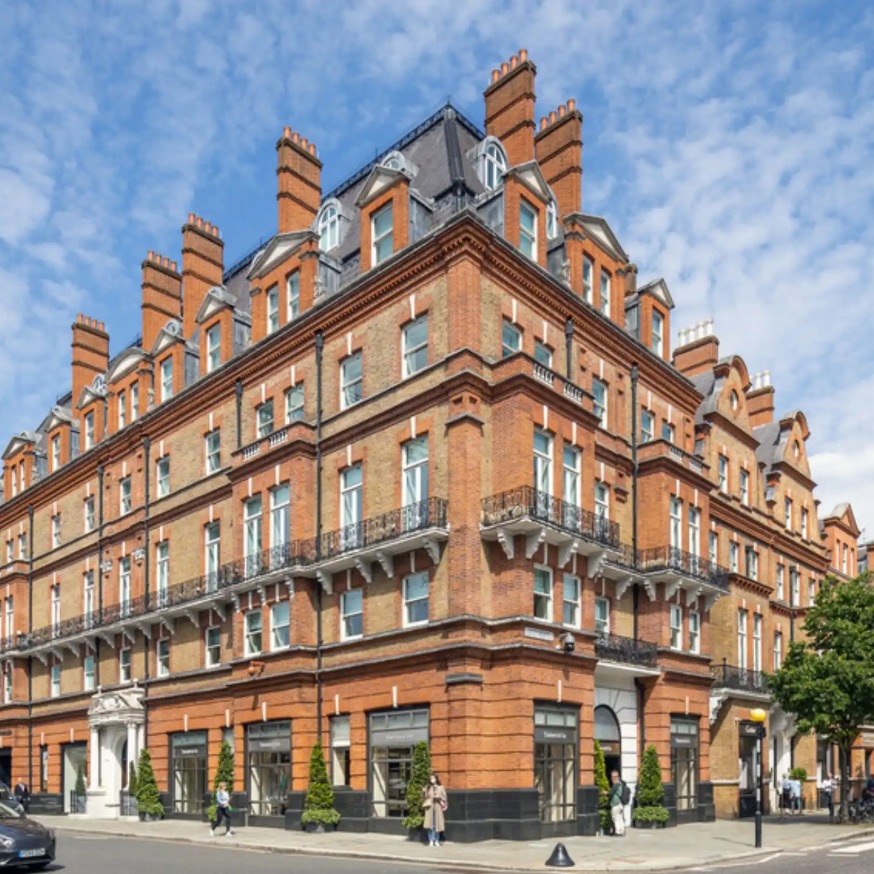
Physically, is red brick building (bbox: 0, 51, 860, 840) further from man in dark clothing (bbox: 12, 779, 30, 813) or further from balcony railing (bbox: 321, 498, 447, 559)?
man in dark clothing (bbox: 12, 779, 30, 813)

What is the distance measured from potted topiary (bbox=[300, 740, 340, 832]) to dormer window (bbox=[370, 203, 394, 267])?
14876mm

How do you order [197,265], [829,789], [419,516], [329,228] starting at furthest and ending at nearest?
[197,265] → [829,789] → [329,228] → [419,516]

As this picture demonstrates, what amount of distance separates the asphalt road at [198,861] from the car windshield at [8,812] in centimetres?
126

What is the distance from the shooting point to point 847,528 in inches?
2302

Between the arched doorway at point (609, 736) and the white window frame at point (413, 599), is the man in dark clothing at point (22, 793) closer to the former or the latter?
the white window frame at point (413, 599)

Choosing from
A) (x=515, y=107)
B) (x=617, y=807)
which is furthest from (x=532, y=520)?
(x=515, y=107)

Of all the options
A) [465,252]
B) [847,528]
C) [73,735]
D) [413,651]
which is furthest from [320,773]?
[847,528]

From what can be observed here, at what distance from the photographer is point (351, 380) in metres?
32.1

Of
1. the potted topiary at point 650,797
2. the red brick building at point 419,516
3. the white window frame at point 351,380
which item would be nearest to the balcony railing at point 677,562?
the red brick building at point 419,516

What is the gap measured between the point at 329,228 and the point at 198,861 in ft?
73.3

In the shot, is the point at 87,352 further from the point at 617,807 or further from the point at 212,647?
the point at 617,807

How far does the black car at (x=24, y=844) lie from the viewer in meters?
19.3

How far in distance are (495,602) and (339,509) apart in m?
6.47

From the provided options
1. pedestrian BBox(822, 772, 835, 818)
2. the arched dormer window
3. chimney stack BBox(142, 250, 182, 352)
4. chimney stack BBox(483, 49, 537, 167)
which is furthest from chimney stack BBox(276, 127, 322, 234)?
pedestrian BBox(822, 772, 835, 818)
